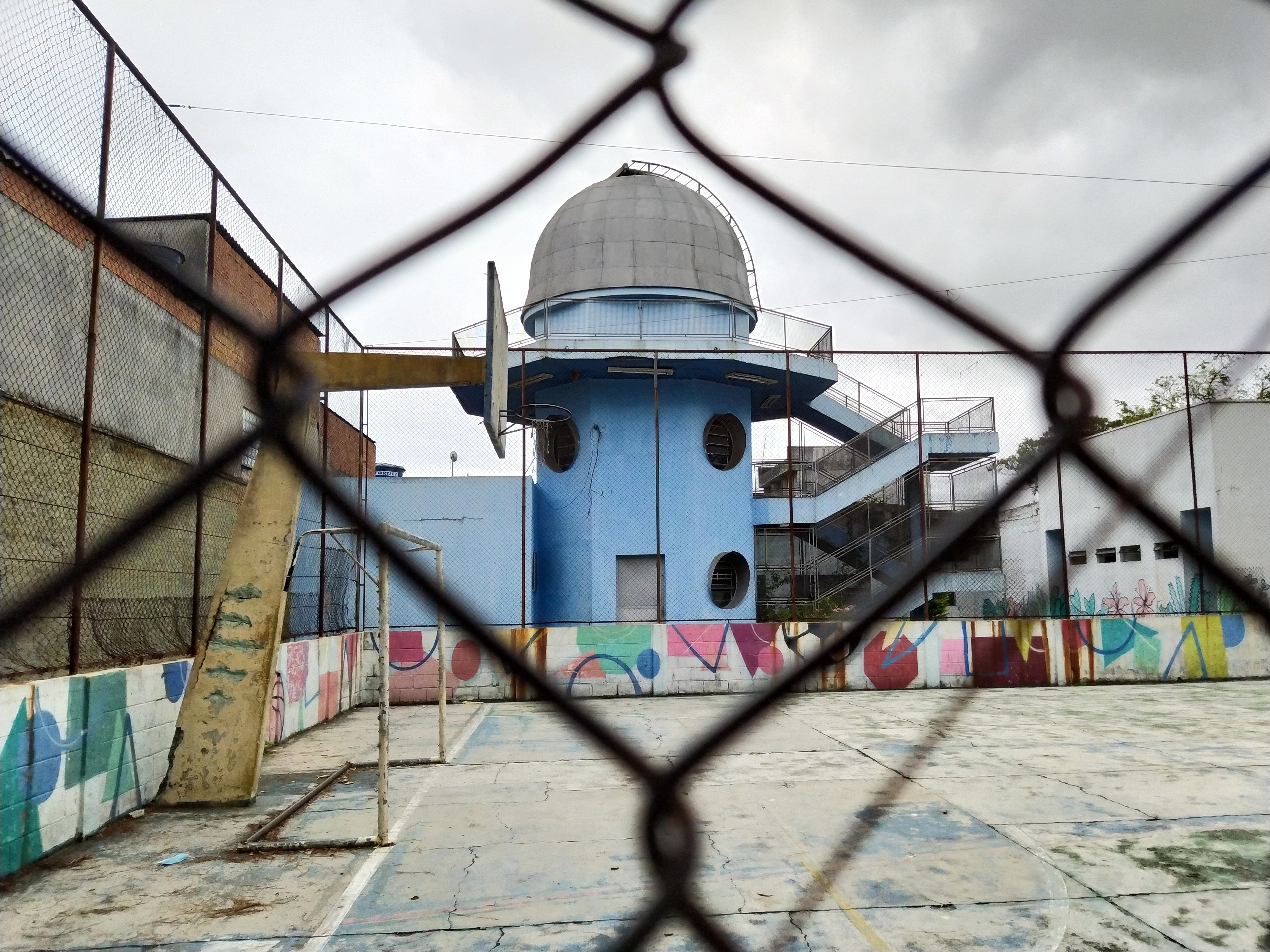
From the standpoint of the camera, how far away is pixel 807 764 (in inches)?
307

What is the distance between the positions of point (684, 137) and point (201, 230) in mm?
6824

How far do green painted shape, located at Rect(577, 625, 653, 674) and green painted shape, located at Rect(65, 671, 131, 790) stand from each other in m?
7.88

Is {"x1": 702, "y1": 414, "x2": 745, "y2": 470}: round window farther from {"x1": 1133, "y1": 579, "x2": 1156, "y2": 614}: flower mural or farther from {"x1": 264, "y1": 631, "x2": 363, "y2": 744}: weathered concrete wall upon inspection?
{"x1": 1133, "y1": 579, "x2": 1156, "y2": 614}: flower mural

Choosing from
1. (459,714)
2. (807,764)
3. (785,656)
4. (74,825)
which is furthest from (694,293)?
(74,825)

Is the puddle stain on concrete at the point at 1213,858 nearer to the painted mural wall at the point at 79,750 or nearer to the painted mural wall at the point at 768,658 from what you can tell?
the painted mural wall at the point at 768,658

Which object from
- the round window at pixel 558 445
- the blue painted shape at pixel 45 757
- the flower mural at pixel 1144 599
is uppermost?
the round window at pixel 558 445

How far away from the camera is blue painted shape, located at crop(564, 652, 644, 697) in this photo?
1330cm

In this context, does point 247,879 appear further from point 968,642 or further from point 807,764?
point 968,642

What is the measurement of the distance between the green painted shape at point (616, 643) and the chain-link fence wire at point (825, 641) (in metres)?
12.6

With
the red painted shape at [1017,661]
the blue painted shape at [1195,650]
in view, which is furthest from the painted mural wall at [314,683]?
the blue painted shape at [1195,650]

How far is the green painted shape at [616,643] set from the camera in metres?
13.4

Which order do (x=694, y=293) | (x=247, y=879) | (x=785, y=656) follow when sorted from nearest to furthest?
1. (x=247, y=879)
2. (x=785, y=656)
3. (x=694, y=293)

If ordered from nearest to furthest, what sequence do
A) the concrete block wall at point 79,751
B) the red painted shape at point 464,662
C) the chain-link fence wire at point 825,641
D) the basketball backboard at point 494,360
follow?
the chain-link fence wire at point 825,641 < the basketball backboard at point 494,360 < the concrete block wall at point 79,751 < the red painted shape at point 464,662

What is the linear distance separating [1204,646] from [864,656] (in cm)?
558
